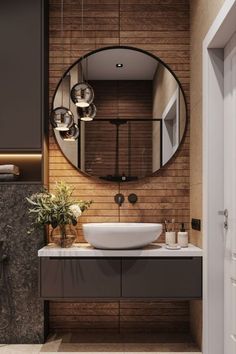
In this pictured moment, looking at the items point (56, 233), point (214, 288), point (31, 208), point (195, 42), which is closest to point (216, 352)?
point (214, 288)

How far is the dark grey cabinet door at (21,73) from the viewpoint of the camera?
3576 mm

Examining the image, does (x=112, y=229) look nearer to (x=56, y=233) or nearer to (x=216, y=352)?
(x=56, y=233)

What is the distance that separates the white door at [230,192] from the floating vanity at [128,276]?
328 mm

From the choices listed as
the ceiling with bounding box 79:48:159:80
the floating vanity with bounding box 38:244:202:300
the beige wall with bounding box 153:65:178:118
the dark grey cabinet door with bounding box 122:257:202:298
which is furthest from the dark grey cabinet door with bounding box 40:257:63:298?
the ceiling with bounding box 79:48:159:80

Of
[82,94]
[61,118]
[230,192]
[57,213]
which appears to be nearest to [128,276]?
[57,213]

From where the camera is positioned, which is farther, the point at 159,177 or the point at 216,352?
the point at 159,177

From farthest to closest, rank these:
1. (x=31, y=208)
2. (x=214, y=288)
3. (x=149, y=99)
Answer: (x=149, y=99) → (x=31, y=208) → (x=214, y=288)

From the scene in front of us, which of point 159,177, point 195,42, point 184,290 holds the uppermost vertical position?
point 195,42

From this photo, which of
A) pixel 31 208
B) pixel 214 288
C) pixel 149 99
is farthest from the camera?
pixel 149 99

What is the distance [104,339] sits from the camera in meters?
3.64

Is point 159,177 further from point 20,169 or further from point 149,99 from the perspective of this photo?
point 20,169

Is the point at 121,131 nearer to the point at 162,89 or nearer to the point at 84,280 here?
the point at 162,89

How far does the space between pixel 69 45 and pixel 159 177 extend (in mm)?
1416

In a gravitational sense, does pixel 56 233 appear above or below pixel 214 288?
above
